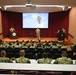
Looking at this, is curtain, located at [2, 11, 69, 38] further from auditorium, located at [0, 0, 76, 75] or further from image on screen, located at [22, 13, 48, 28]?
image on screen, located at [22, 13, 48, 28]

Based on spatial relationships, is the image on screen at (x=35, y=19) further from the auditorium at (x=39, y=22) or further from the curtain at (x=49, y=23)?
the curtain at (x=49, y=23)

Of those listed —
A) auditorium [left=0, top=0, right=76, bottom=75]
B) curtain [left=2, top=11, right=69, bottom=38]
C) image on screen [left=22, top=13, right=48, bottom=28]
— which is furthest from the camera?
image on screen [left=22, top=13, right=48, bottom=28]

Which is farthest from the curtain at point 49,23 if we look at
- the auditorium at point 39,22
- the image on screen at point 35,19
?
the image on screen at point 35,19

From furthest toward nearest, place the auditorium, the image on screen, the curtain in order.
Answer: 1. the image on screen
2. the curtain
3. the auditorium

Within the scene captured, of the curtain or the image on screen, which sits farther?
the image on screen

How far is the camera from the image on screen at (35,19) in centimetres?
1549

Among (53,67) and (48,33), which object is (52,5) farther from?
(53,67)

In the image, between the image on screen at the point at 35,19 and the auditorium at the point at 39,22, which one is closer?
the auditorium at the point at 39,22

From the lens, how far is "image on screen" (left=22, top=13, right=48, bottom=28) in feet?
50.8

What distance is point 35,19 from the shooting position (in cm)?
1552

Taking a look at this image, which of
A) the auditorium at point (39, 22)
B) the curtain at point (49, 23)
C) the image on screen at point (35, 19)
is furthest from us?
the image on screen at point (35, 19)

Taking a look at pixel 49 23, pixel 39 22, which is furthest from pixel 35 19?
pixel 49 23

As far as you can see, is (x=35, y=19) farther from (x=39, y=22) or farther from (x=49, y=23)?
(x=49, y=23)

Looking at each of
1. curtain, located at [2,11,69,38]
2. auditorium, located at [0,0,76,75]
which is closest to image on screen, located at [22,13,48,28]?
auditorium, located at [0,0,76,75]
